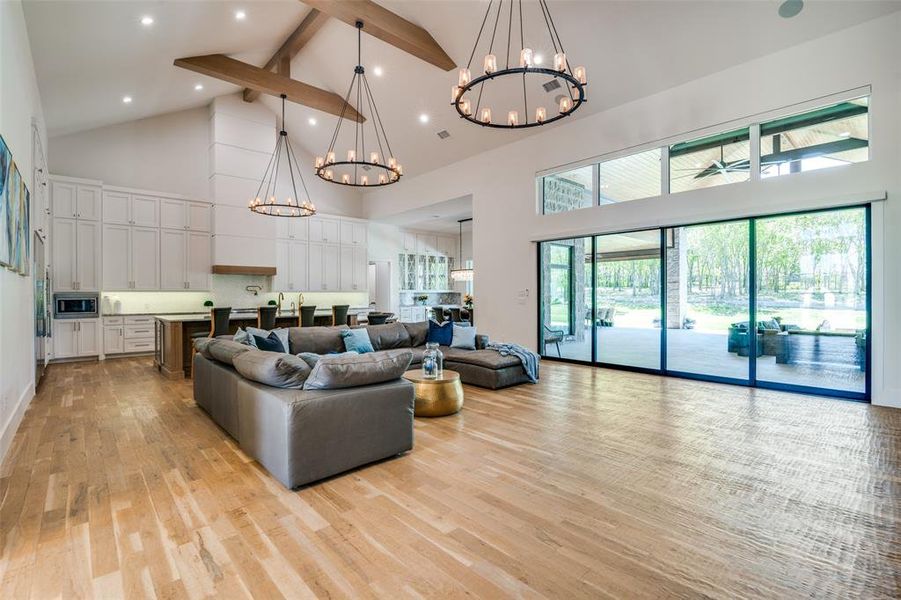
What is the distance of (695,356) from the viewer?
6.13 meters

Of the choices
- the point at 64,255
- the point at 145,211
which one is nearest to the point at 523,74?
the point at 145,211

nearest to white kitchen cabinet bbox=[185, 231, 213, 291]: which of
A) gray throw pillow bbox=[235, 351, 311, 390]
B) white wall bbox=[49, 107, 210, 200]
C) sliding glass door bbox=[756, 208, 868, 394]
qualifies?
white wall bbox=[49, 107, 210, 200]

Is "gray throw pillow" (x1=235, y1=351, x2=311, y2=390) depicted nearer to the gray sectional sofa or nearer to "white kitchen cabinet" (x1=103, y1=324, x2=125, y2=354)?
the gray sectional sofa

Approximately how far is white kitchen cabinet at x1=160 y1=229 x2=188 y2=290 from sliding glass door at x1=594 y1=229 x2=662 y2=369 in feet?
27.1

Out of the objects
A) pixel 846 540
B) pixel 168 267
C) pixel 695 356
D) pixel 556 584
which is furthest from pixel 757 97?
pixel 168 267

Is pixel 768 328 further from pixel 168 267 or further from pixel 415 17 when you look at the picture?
pixel 168 267

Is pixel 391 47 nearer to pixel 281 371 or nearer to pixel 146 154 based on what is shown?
pixel 146 154

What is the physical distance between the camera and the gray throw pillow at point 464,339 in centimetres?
638

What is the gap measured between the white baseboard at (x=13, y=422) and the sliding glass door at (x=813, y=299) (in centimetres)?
779

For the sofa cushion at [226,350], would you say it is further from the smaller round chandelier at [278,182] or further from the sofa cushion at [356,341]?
the smaller round chandelier at [278,182]

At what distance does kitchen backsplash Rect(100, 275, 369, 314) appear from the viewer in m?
8.32

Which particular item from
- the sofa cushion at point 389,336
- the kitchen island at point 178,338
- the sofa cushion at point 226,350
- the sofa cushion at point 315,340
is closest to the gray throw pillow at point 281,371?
the sofa cushion at point 226,350

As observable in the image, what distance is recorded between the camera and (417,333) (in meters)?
6.77

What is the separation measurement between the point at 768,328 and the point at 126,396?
8101 millimetres
